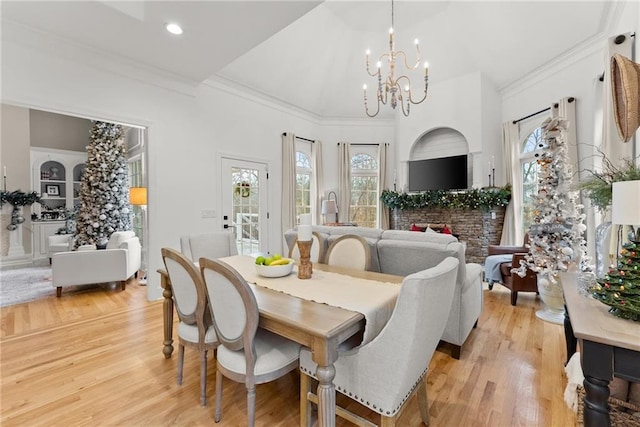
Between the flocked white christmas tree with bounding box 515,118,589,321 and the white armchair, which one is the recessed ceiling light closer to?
the white armchair

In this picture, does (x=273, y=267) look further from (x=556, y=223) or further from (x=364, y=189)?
(x=364, y=189)

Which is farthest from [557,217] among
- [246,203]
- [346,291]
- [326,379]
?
[246,203]

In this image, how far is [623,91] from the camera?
1.78 metres

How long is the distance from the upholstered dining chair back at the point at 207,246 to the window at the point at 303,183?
3.03 meters

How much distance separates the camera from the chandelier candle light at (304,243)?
6.59 ft

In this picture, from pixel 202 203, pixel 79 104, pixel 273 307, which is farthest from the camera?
pixel 202 203

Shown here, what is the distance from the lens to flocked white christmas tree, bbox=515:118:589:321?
10.2 feet

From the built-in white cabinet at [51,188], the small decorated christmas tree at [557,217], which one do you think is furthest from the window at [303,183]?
the built-in white cabinet at [51,188]

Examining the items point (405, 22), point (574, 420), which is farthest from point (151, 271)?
point (405, 22)

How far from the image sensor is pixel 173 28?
2.94m

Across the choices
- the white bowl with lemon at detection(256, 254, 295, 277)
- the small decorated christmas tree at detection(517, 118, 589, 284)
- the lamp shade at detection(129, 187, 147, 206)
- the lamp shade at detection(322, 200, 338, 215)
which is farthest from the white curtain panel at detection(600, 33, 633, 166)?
the lamp shade at detection(129, 187, 147, 206)

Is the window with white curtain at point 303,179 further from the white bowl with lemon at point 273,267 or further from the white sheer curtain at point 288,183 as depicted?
the white bowl with lemon at point 273,267

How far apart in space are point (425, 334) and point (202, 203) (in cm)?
388

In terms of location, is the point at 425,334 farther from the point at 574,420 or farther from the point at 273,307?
the point at 574,420
